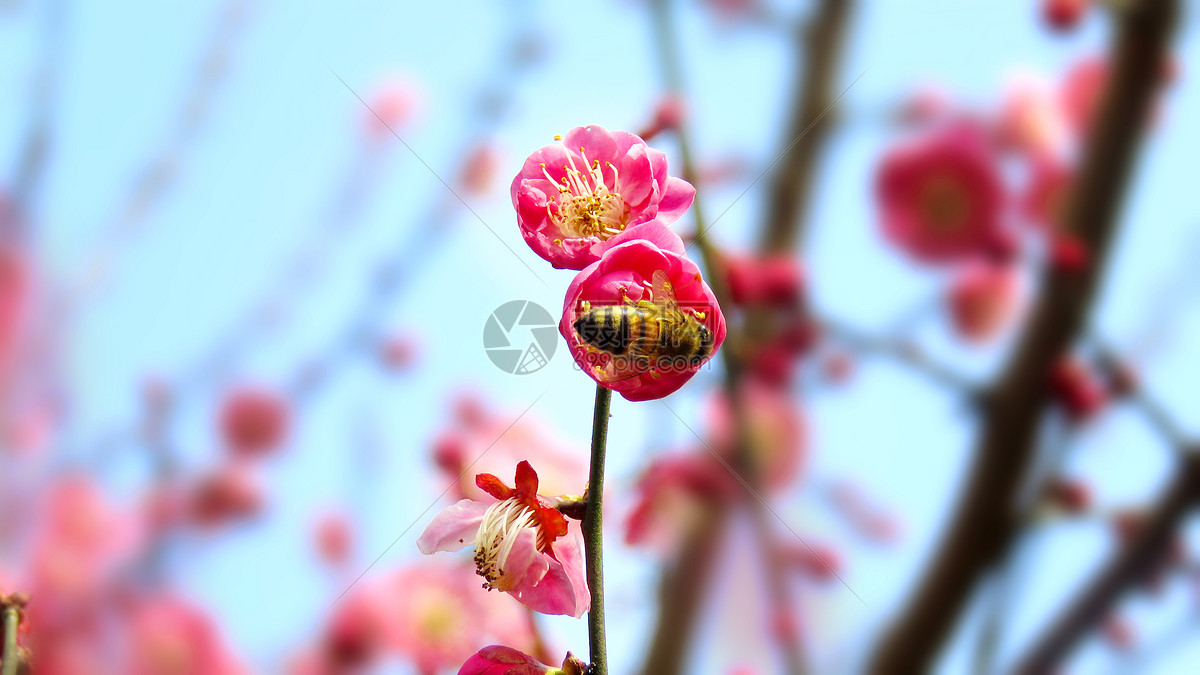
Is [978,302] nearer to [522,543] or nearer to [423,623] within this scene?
[423,623]

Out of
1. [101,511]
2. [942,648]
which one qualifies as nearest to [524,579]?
[942,648]

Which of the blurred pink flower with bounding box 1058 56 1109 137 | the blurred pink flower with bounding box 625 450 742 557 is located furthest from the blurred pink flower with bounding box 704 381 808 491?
the blurred pink flower with bounding box 1058 56 1109 137

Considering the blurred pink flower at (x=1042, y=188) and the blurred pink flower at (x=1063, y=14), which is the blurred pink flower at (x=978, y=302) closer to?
the blurred pink flower at (x=1042, y=188)

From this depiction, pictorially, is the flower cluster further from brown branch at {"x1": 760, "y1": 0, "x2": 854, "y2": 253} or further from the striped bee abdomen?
brown branch at {"x1": 760, "y1": 0, "x2": 854, "y2": 253}

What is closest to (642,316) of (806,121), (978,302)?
(806,121)

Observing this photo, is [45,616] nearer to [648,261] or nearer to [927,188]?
[648,261]

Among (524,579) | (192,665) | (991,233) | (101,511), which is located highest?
(524,579)
